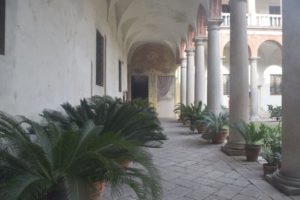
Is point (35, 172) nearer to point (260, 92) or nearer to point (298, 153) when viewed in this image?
point (298, 153)

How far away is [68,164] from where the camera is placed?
290 centimetres

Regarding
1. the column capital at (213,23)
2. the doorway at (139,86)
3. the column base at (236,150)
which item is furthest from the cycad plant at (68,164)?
the doorway at (139,86)

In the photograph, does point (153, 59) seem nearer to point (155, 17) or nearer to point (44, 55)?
point (155, 17)

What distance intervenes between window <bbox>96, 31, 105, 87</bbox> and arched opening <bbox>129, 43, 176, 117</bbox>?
1493 cm

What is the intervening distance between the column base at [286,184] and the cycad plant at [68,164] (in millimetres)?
2076

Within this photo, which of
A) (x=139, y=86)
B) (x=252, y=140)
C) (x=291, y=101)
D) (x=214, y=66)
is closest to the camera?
(x=291, y=101)

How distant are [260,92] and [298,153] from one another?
21133 millimetres

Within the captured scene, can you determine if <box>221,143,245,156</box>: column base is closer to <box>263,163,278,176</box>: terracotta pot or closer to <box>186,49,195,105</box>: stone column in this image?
<box>263,163,278,176</box>: terracotta pot

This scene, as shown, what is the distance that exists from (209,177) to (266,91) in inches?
824

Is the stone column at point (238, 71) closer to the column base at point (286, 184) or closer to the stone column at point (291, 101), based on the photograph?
the column base at point (286, 184)

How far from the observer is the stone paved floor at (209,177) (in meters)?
4.16

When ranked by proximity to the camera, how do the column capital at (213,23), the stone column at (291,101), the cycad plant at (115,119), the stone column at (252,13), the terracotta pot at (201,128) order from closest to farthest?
the stone column at (291,101), the cycad plant at (115,119), the column capital at (213,23), the terracotta pot at (201,128), the stone column at (252,13)

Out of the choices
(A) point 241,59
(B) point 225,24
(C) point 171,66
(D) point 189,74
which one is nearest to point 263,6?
(B) point 225,24

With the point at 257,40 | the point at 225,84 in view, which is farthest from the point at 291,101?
the point at 225,84
